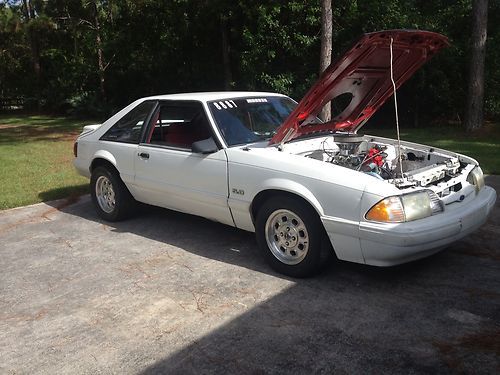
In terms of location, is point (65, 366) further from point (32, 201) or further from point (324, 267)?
point (32, 201)

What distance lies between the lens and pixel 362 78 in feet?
16.7

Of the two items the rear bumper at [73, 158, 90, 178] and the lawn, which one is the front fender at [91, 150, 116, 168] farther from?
the lawn

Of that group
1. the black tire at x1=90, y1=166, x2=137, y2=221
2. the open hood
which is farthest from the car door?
the open hood

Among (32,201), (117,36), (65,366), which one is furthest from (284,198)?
(117,36)

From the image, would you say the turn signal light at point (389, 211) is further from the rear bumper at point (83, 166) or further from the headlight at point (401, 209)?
the rear bumper at point (83, 166)

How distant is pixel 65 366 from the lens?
3.26 m

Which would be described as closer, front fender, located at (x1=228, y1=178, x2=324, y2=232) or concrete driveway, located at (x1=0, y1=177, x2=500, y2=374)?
concrete driveway, located at (x1=0, y1=177, x2=500, y2=374)

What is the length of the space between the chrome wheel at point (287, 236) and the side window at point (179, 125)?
1.18 metres

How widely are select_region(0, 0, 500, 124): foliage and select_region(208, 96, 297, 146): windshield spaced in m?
10.2

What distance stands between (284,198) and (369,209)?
0.78m

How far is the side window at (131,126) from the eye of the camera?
5887 mm

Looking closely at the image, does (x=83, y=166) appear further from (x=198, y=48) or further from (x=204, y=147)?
(x=198, y=48)

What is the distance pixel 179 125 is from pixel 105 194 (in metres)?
1.54

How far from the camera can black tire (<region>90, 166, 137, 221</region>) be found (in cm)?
611
